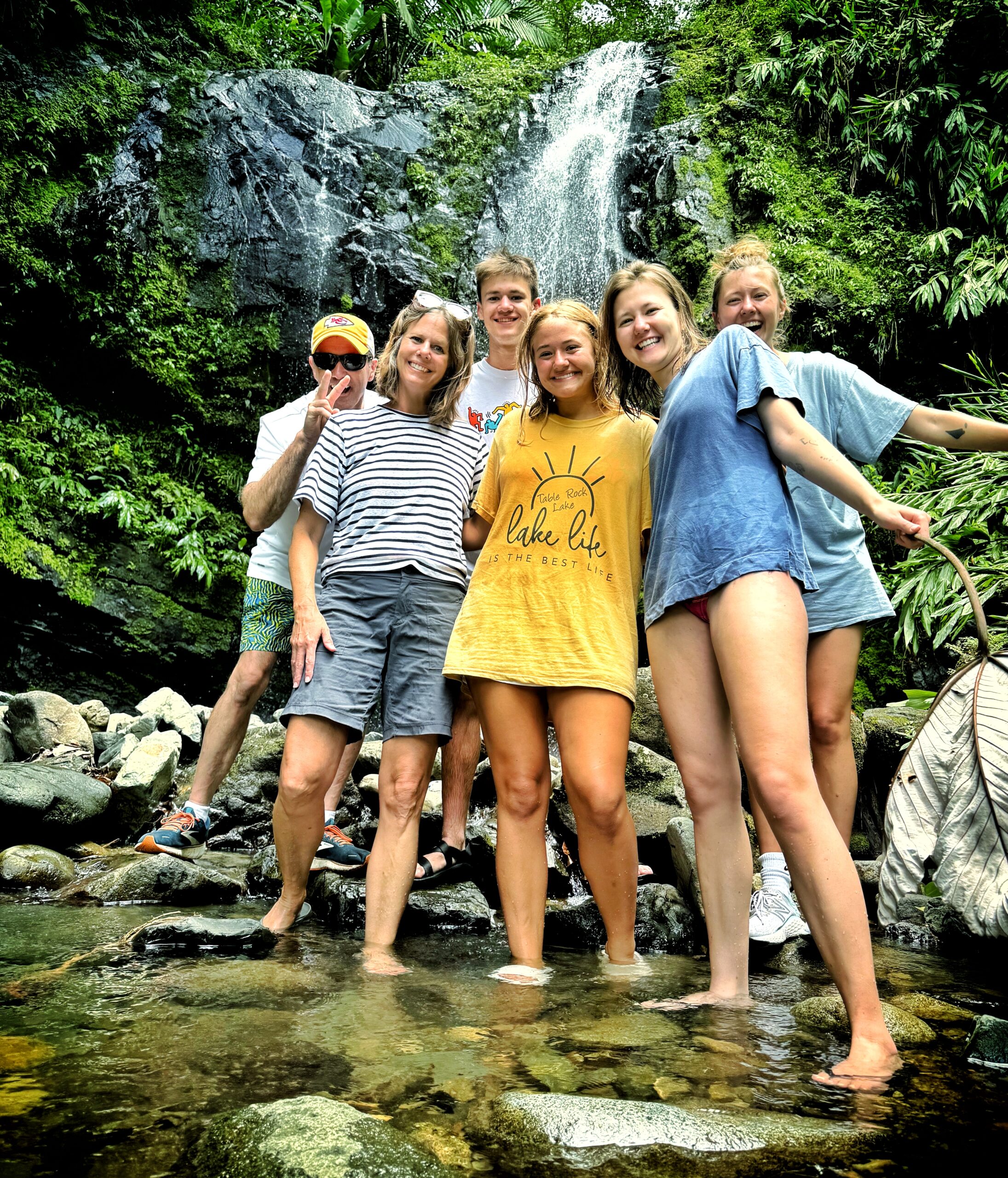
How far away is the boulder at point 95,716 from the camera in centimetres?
686

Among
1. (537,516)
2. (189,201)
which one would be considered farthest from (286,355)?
(537,516)

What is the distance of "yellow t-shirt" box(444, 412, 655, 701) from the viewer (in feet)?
8.70

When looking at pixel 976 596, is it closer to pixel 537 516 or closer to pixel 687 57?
pixel 537 516

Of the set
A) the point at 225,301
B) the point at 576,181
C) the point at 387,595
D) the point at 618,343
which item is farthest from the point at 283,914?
the point at 576,181

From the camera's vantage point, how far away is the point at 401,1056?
5.96 ft

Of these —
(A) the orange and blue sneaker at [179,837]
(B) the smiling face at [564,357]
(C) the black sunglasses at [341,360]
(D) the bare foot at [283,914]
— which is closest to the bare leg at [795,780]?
(B) the smiling face at [564,357]

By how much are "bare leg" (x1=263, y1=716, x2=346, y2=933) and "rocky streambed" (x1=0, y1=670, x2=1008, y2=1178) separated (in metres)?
0.17

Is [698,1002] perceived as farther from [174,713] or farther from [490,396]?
[174,713]

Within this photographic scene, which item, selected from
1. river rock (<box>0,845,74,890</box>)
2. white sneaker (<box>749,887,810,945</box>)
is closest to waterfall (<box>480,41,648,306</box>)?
river rock (<box>0,845,74,890</box>)

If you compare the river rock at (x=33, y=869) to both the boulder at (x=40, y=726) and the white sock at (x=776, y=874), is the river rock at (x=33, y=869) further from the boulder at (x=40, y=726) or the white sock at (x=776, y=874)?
the white sock at (x=776, y=874)

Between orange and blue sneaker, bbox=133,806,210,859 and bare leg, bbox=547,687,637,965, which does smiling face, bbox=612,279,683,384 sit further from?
orange and blue sneaker, bbox=133,806,210,859

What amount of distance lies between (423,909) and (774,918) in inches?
46.5

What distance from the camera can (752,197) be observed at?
31.6ft

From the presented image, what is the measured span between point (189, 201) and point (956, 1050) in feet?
34.9
